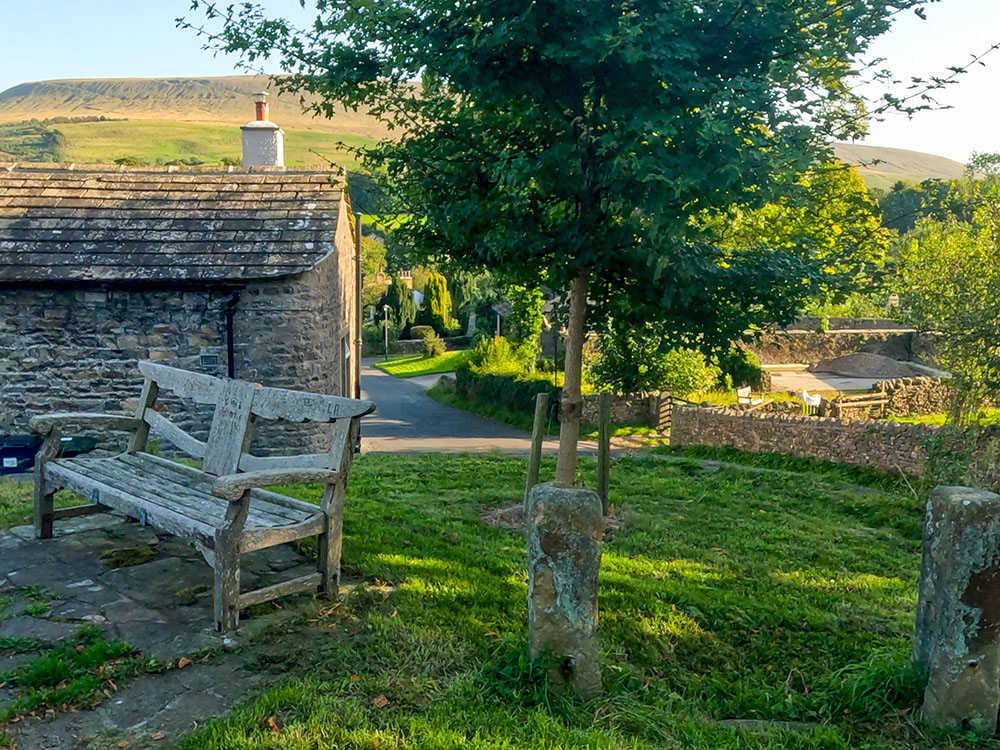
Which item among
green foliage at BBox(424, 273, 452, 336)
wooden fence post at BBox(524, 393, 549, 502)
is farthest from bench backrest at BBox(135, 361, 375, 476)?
green foliage at BBox(424, 273, 452, 336)

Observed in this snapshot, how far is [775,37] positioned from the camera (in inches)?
199

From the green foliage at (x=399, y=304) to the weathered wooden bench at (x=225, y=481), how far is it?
146 ft

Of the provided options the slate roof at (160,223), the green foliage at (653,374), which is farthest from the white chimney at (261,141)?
the green foliage at (653,374)

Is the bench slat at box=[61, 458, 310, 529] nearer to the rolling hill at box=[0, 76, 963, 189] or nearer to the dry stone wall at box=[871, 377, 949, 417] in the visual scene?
the dry stone wall at box=[871, 377, 949, 417]

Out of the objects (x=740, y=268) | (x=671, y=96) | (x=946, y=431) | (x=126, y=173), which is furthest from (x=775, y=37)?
(x=126, y=173)

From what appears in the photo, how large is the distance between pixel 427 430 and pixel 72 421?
17165 mm

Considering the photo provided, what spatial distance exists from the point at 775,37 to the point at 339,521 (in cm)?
410

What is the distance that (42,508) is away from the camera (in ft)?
17.8

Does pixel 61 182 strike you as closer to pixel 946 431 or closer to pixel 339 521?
pixel 339 521

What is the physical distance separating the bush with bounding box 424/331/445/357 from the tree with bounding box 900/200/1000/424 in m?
31.8

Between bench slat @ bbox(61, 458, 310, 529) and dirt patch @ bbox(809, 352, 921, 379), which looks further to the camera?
dirt patch @ bbox(809, 352, 921, 379)

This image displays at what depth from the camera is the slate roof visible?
10750mm

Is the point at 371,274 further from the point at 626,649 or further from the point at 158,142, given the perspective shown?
the point at 158,142

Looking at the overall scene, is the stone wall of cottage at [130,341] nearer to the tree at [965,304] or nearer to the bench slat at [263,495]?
the bench slat at [263,495]
